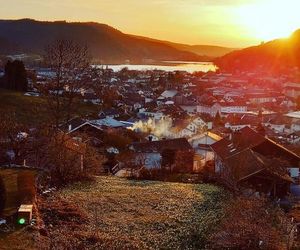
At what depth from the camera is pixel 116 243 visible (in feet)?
30.8

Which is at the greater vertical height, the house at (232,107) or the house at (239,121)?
the house at (239,121)

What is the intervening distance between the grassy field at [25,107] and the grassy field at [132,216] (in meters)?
26.4

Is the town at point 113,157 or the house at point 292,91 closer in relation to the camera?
the town at point 113,157

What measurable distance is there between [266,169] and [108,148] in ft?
43.8

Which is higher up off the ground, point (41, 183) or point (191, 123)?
point (41, 183)

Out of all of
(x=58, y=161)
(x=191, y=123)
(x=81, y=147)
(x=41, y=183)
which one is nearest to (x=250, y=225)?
(x=41, y=183)

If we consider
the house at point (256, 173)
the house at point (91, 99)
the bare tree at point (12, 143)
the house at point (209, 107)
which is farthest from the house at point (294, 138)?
the house at point (91, 99)

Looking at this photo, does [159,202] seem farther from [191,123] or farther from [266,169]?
[191,123]

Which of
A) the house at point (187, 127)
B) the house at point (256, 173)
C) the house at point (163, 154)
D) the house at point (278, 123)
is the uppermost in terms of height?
the house at point (256, 173)

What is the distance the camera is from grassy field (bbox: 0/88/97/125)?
41503mm

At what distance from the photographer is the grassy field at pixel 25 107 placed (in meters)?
41.5

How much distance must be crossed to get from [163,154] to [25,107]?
25578 millimetres

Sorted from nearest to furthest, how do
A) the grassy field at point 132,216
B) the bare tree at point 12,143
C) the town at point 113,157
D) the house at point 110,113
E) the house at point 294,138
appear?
the grassy field at point 132,216 < the town at point 113,157 < the bare tree at point 12,143 < the house at point 294,138 < the house at point 110,113

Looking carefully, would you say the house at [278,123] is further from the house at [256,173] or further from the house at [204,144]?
the house at [256,173]
